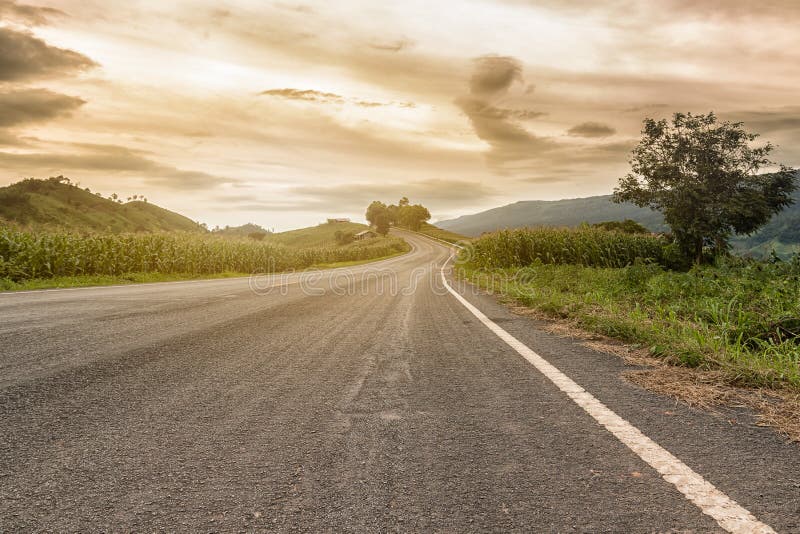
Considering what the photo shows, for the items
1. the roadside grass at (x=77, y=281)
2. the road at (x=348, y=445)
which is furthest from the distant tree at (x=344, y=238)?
the road at (x=348, y=445)

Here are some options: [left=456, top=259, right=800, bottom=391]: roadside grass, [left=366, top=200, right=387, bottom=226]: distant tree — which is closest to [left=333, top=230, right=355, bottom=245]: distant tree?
[left=366, top=200, right=387, bottom=226]: distant tree

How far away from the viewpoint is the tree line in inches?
5320

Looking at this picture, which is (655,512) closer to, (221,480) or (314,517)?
(314,517)

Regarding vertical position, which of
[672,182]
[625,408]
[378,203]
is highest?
[378,203]

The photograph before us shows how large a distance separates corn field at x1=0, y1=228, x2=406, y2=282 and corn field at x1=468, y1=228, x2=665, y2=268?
14351 mm

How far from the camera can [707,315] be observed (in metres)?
6.32

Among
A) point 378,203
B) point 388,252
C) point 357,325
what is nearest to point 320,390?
point 357,325

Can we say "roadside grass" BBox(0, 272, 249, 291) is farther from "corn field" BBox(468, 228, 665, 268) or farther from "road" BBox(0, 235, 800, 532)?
"corn field" BBox(468, 228, 665, 268)

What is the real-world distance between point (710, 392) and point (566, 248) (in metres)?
15.9

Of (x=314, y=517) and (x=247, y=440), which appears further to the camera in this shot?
(x=247, y=440)

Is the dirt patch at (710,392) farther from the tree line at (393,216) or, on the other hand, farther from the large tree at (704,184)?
the tree line at (393,216)

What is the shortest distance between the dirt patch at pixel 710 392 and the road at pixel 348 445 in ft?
0.47

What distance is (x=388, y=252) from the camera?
2574 inches

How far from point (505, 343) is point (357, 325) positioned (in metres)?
2.12
